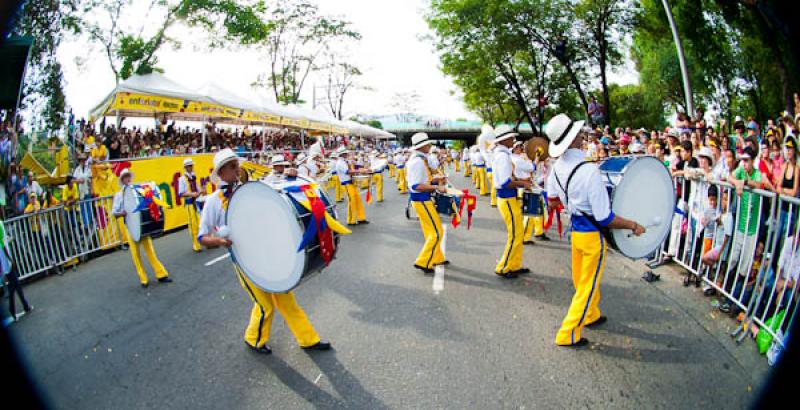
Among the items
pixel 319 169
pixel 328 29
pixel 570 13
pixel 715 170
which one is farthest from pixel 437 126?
pixel 715 170

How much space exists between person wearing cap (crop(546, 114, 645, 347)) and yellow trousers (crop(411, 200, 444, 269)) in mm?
2280

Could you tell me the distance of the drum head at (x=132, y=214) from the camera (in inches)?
233

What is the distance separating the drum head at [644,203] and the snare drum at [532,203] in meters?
1.93

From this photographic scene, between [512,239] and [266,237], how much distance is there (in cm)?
346

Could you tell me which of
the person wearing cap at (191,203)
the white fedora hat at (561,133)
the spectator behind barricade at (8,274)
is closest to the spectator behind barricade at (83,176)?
the person wearing cap at (191,203)

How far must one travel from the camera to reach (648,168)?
12.5ft

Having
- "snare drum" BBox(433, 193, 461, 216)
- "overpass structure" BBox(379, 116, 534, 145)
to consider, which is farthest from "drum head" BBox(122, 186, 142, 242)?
"overpass structure" BBox(379, 116, 534, 145)

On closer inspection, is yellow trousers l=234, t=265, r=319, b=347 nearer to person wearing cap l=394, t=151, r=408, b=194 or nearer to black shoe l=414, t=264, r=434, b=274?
black shoe l=414, t=264, r=434, b=274

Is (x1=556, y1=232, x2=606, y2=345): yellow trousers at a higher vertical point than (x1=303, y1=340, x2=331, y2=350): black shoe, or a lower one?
higher

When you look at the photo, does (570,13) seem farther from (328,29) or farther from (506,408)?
(506,408)

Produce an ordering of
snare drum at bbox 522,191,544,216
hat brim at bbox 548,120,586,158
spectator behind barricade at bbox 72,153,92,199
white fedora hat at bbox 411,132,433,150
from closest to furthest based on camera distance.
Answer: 1. hat brim at bbox 548,120,586,158
2. snare drum at bbox 522,191,544,216
3. white fedora hat at bbox 411,132,433,150
4. spectator behind barricade at bbox 72,153,92,199

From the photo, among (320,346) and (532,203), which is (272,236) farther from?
(532,203)

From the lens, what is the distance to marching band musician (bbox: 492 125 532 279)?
5.58 meters

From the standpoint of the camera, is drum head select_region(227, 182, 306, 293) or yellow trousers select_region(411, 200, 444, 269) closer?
drum head select_region(227, 182, 306, 293)
